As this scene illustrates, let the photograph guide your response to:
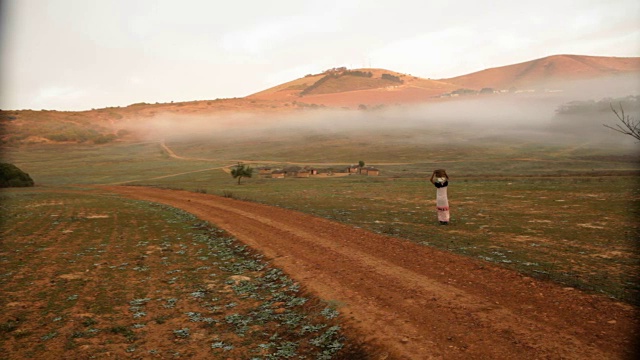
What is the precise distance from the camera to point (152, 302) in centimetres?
1132

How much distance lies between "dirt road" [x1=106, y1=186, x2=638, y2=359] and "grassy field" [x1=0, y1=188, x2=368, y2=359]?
89cm

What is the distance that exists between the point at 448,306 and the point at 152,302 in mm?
8266

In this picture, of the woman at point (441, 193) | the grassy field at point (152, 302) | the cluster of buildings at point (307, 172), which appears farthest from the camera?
the cluster of buildings at point (307, 172)

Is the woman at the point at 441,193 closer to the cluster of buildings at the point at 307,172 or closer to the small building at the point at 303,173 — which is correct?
the cluster of buildings at the point at 307,172

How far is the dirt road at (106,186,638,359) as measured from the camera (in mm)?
7711

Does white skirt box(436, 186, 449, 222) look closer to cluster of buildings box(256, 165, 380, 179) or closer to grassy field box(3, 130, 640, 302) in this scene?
grassy field box(3, 130, 640, 302)

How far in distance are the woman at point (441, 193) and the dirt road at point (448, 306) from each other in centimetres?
432

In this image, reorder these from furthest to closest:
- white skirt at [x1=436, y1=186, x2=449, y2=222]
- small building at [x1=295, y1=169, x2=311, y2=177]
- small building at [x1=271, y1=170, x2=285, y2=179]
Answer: small building at [x1=271, y1=170, x2=285, y2=179]
small building at [x1=295, y1=169, x2=311, y2=177]
white skirt at [x1=436, y1=186, x2=449, y2=222]

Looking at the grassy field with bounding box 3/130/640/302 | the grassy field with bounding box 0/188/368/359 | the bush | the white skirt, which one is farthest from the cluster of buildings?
the grassy field with bounding box 0/188/368/359

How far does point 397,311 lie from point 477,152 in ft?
296

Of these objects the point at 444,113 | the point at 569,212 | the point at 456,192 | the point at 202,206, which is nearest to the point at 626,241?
the point at 569,212

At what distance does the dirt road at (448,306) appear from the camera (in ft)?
25.3

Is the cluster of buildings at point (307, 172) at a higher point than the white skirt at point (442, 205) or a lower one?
lower

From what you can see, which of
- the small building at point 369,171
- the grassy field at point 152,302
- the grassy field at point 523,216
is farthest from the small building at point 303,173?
the grassy field at point 152,302
